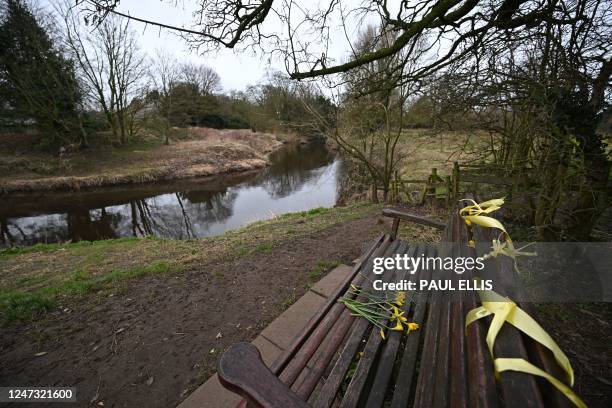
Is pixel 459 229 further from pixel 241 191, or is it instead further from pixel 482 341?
pixel 241 191

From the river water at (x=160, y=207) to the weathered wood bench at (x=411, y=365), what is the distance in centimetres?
779

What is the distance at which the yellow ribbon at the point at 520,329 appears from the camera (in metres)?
0.72

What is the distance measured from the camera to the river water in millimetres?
8742

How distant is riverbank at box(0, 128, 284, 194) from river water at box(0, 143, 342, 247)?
0.76 meters

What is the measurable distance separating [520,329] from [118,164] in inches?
744

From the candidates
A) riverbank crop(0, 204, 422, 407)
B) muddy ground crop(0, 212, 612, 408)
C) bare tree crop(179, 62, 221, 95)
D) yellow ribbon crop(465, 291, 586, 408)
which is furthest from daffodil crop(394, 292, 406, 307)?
bare tree crop(179, 62, 221, 95)

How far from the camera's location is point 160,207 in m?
11.0

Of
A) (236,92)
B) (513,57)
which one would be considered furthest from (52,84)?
(236,92)

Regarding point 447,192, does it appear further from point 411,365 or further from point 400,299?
point 411,365

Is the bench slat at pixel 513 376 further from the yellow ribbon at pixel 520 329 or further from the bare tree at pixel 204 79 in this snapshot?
the bare tree at pixel 204 79

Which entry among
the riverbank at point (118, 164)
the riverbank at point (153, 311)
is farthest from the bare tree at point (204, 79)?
the riverbank at point (153, 311)

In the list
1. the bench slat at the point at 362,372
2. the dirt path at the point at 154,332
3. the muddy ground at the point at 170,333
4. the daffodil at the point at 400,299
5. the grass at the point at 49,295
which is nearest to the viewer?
the bench slat at the point at 362,372

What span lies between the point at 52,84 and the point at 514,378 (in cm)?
2236

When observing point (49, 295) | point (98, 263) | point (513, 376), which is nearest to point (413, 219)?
point (513, 376)
